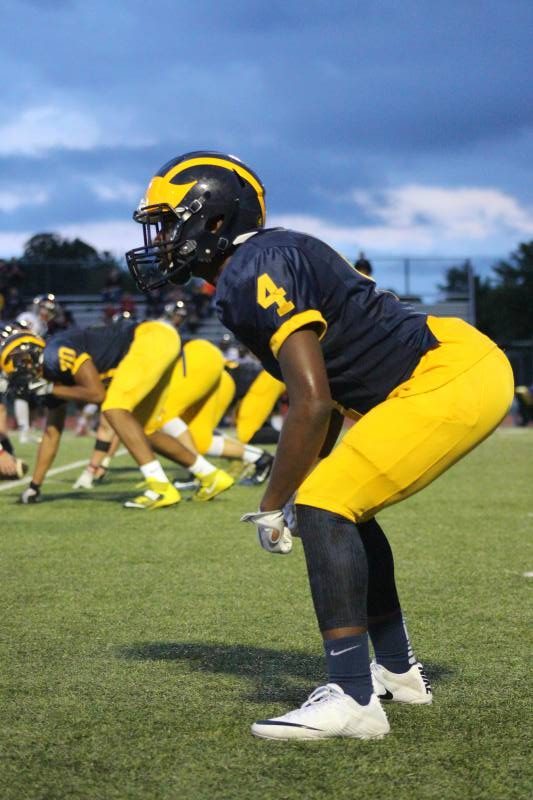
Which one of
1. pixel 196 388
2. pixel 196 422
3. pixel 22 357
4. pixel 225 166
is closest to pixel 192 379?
pixel 196 388

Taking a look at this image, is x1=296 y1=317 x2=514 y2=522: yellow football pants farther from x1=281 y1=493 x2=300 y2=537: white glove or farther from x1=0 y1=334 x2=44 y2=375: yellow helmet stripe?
x1=0 y1=334 x2=44 y2=375: yellow helmet stripe

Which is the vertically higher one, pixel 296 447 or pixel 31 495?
pixel 296 447

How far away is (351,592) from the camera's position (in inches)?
128

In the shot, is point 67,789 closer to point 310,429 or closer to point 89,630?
point 310,429

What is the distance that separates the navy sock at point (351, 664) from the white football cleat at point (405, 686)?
378 millimetres

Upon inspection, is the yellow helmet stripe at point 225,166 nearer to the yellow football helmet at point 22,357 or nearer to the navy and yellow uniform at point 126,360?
the navy and yellow uniform at point 126,360

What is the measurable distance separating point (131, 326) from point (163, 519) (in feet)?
6.12

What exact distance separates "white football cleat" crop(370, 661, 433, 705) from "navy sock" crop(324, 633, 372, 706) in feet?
1.24

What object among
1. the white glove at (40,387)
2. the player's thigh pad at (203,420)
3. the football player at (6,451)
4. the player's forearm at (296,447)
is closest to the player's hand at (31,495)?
the football player at (6,451)

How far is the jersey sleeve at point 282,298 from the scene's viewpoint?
125 inches

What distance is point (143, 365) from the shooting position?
29.6 ft

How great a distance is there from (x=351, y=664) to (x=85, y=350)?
20.5ft

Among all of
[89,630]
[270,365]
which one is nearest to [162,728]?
[270,365]

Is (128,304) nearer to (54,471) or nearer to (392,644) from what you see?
(54,471)
